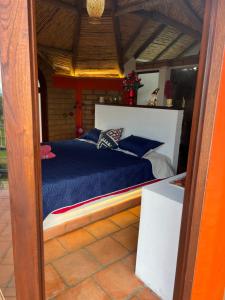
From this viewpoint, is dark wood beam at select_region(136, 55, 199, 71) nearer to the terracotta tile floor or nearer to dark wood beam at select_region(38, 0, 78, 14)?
dark wood beam at select_region(38, 0, 78, 14)

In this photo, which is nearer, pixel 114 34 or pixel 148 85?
pixel 114 34

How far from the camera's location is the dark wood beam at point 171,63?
4363 millimetres

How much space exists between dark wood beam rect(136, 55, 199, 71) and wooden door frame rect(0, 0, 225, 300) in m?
3.67

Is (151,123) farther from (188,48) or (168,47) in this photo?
(188,48)

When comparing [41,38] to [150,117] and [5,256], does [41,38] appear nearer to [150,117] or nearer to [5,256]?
[150,117]

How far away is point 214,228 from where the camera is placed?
4.03 feet

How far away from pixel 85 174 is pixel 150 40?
154 inches

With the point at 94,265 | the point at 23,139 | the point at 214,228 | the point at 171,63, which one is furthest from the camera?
the point at 171,63

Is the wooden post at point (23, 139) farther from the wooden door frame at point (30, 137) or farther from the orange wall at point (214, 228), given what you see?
the orange wall at point (214, 228)

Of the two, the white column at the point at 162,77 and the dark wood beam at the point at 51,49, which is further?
the white column at the point at 162,77

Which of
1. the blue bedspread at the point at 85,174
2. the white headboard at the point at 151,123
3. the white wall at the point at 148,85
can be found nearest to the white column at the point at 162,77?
the white wall at the point at 148,85

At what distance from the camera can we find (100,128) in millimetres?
4297

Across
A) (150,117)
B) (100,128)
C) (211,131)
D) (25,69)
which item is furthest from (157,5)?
(25,69)

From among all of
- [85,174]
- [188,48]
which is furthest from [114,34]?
[85,174]
